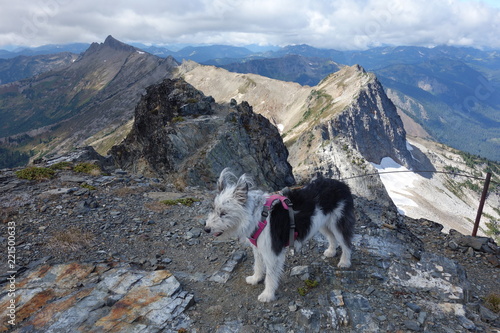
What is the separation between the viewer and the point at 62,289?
6273 millimetres

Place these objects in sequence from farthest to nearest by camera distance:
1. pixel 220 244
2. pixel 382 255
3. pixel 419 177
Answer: pixel 419 177, pixel 220 244, pixel 382 255

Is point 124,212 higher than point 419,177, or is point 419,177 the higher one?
point 124,212

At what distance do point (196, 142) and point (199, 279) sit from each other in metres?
22.2

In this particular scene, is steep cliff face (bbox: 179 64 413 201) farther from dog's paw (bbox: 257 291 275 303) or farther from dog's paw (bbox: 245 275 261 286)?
dog's paw (bbox: 257 291 275 303)

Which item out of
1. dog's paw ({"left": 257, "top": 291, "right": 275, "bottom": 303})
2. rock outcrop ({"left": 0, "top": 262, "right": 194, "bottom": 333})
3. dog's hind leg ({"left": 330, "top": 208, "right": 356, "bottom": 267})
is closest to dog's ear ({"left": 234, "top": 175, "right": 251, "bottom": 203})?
dog's paw ({"left": 257, "top": 291, "right": 275, "bottom": 303})

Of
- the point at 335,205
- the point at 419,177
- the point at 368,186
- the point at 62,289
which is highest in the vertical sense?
the point at 335,205

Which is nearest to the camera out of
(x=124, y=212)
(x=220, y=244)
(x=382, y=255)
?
(x=382, y=255)

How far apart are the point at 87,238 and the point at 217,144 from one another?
64.3 feet

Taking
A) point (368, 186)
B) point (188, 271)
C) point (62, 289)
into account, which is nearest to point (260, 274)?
point (188, 271)

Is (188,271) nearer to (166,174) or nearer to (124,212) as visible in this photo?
(124,212)

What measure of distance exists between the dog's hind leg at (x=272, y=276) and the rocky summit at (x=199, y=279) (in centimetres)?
20

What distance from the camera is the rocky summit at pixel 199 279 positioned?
5715 millimetres

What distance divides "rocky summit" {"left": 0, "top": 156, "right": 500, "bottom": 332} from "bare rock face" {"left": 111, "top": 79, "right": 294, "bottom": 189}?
42.8 ft

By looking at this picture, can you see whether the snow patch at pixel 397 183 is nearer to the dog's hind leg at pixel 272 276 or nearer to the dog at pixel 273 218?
the dog at pixel 273 218
